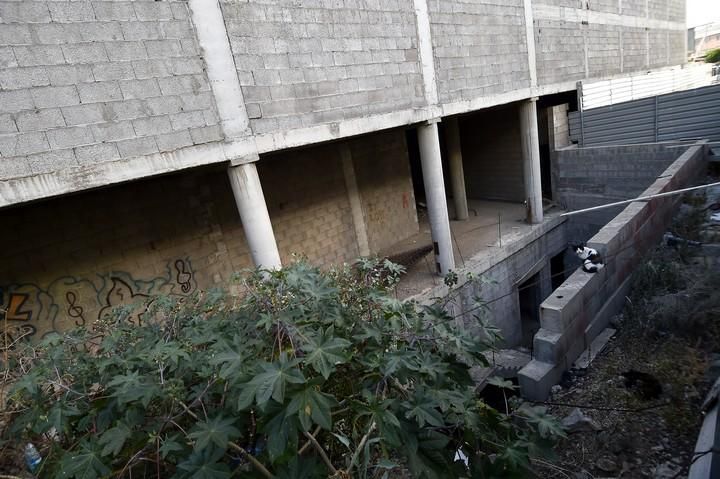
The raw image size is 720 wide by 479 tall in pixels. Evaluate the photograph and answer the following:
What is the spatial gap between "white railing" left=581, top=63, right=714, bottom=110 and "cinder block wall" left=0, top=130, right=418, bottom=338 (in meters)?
7.36

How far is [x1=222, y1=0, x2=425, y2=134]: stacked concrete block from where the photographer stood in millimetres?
5445

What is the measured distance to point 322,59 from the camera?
242 inches

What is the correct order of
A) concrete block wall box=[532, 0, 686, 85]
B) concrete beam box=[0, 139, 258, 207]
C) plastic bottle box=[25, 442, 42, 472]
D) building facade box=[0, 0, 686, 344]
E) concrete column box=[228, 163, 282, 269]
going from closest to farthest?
plastic bottle box=[25, 442, 42, 472] → concrete beam box=[0, 139, 258, 207] → building facade box=[0, 0, 686, 344] → concrete column box=[228, 163, 282, 269] → concrete block wall box=[532, 0, 686, 85]

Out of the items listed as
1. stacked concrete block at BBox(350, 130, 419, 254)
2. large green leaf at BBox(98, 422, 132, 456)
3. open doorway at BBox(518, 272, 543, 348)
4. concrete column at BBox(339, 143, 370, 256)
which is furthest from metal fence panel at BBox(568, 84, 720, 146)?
large green leaf at BBox(98, 422, 132, 456)

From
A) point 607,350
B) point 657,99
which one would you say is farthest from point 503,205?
point 607,350

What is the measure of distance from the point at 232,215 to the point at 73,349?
17.7 feet

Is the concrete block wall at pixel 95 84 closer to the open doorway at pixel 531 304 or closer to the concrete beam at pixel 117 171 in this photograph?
the concrete beam at pixel 117 171

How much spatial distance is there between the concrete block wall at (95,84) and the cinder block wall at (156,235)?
1.79m

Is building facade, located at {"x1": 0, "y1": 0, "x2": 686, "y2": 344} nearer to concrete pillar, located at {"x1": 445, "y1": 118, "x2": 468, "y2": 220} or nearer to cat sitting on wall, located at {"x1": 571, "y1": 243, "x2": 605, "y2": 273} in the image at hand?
concrete pillar, located at {"x1": 445, "y1": 118, "x2": 468, "y2": 220}

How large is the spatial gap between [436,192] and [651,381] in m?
5.18

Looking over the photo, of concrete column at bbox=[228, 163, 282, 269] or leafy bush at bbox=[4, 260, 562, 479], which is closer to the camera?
leafy bush at bbox=[4, 260, 562, 479]

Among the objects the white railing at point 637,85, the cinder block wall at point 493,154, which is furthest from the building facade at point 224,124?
the cinder block wall at point 493,154

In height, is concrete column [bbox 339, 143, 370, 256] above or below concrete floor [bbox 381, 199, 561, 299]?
above

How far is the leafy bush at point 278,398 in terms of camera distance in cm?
173
